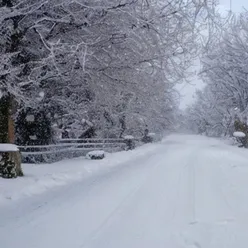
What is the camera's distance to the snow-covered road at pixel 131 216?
18.0 ft

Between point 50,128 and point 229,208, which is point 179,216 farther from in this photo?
point 50,128

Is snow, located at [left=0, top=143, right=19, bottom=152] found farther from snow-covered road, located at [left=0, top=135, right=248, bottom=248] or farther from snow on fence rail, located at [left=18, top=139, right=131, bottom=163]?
snow on fence rail, located at [left=18, top=139, right=131, bottom=163]

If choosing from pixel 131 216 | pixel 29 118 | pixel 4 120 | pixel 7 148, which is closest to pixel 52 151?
pixel 29 118

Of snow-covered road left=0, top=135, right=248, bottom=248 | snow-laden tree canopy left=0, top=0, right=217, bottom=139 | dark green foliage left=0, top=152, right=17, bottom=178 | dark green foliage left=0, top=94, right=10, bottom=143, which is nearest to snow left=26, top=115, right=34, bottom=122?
snow-laden tree canopy left=0, top=0, right=217, bottom=139

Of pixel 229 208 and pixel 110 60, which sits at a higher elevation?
pixel 110 60

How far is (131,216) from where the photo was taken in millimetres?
6961

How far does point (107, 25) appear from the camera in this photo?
36.1 feet

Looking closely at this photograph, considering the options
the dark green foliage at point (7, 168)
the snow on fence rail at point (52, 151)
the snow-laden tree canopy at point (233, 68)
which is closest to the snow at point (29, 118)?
the snow on fence rail at point (52, 151)

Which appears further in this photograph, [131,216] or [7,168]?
[7,168]

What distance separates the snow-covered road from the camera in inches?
216

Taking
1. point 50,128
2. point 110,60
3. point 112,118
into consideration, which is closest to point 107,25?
point 110,60

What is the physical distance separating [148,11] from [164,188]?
4800 millimetres

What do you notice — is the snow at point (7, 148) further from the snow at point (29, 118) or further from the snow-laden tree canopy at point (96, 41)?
the snow at point (29, 118)

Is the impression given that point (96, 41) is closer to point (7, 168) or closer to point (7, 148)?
point (7, 148)
